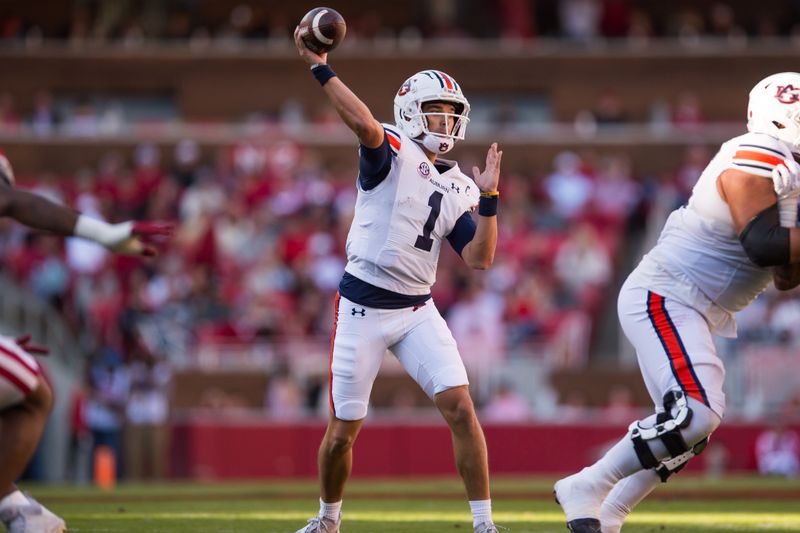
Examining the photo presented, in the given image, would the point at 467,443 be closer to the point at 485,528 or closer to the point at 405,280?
the point at 485,528

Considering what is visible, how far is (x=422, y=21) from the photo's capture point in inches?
1107

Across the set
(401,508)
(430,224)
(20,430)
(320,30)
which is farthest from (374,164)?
(401,508)

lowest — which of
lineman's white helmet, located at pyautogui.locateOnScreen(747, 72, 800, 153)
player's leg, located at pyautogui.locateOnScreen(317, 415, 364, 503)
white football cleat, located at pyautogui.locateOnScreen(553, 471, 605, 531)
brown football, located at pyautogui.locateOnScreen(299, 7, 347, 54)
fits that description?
white football cleat, located at pyautogui.locateOnScreen(553, 471, 605, 531)

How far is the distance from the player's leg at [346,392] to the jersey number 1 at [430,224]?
0.43m

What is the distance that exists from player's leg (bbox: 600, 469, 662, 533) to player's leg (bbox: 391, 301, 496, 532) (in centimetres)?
61

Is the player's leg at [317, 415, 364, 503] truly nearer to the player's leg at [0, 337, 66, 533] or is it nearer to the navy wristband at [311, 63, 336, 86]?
the player's leg at [0, 337, 66, 533]

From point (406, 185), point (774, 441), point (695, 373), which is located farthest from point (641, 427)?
point (774, 441)

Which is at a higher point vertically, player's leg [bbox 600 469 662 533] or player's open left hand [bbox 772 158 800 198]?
player's open left hand [bbox 772 158 800 198]

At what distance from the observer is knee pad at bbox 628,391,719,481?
6844mm

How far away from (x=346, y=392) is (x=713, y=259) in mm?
2072

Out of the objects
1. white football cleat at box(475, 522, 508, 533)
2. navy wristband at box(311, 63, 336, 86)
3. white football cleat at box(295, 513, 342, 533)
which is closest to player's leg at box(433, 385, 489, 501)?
white football cleat at box(475, 522, 508, 533)

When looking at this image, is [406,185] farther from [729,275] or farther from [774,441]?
[774,441]

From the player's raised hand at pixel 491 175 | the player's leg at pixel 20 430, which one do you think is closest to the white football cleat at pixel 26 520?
the player's leg at pixel 20 430

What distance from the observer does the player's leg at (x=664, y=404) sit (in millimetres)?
6883
